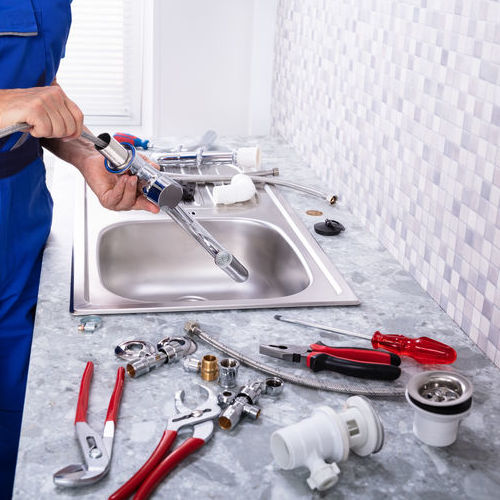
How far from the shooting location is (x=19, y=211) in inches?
51.0

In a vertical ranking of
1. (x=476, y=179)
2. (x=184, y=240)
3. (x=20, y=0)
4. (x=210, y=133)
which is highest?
(x=20, y=0)

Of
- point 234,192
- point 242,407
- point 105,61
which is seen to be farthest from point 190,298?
point 105,61

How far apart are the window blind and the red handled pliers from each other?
1946 millimetres

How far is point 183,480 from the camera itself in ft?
2.52

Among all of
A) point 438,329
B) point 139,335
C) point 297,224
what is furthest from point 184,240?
point 438,329

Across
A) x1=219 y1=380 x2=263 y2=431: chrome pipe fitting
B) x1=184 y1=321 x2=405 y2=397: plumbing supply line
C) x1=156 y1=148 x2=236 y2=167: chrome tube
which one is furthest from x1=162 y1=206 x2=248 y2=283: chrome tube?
x1=156 y1=148 x2=236 y2=167: chrome tube

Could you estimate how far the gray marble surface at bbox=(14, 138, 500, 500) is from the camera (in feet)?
2.52

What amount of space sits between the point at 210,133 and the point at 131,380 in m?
1.28

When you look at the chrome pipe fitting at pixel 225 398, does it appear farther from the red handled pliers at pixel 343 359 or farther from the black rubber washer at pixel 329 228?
the black rubber washer at pixel 329 228

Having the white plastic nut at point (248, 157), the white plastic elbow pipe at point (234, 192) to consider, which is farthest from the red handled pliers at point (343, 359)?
the white plastic nut at point (248, 157)

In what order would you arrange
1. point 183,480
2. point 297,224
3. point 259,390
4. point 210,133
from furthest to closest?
point 210,133
point 297,224
point 259,390
point 183,480

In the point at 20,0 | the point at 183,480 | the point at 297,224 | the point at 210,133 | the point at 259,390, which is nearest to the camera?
the point at 183,480

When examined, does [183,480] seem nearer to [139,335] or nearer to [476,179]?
[139,335]

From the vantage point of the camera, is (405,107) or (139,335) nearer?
(139,335)
